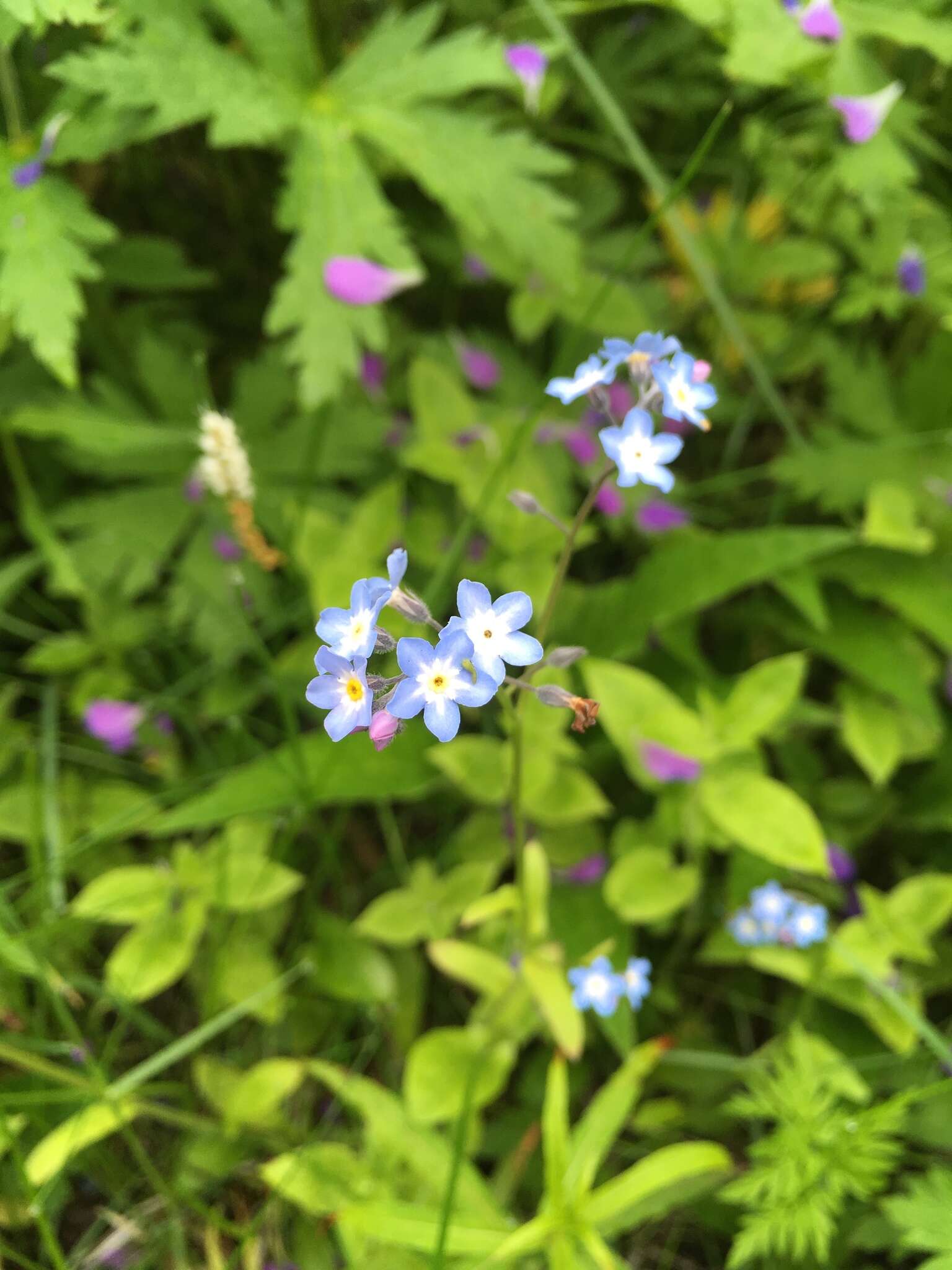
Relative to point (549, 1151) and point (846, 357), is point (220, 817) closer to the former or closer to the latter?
point (549, 1151)

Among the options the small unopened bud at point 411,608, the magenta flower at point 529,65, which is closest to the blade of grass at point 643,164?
the magenta flower at point 529,65

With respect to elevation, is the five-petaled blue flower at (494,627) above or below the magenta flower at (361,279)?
below

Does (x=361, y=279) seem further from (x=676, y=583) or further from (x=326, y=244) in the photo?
(x=676, y=583)

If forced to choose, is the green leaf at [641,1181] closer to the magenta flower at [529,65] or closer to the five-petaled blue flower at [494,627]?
the five-petaled blue flower at [494,627]

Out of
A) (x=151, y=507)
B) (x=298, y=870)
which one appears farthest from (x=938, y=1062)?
(x=151, y=507)

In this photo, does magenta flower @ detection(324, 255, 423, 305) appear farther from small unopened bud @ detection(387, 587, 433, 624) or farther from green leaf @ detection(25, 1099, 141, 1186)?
green leaf @ detection(25, 1099, 141, 1186)

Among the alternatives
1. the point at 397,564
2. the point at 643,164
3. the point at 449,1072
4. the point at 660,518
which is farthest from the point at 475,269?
the point at 449,1072
